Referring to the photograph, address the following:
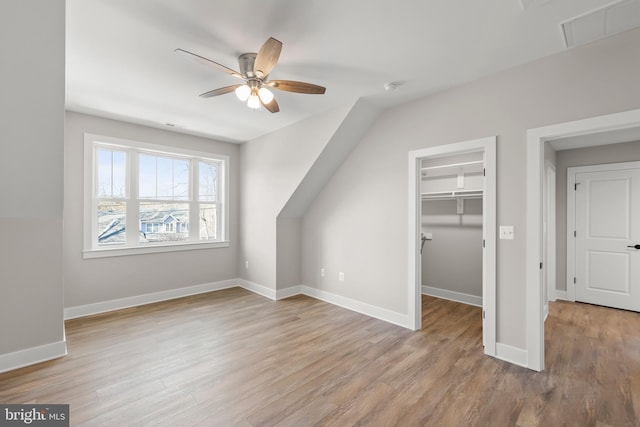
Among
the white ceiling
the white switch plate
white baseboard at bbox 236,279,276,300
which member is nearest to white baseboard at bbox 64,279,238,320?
white baseboard at bbox 236,279,276,300

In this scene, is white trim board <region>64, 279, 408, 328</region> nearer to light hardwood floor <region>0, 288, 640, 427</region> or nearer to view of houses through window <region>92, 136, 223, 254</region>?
light hardwood floor <region>0, 288, 640, 427</region>

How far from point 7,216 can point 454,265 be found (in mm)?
5176

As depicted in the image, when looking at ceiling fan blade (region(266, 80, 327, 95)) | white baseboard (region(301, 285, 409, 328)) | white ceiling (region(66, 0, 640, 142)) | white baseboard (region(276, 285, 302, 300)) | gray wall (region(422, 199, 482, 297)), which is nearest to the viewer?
white ceiling (region(66, 0, 640, 142))

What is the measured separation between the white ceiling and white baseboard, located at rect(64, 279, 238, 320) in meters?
2.62

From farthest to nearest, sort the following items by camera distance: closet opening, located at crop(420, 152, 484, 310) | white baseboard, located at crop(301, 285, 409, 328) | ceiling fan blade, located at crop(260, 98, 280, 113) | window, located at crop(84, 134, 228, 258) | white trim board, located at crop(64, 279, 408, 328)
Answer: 1. closet opening, located at crop(420, 152, 484, 310)
2. window, located at crop(84, 134, 228, 258)
3. white trim board, located at crop(64, 279, 408, 328)
4. white baseboard, located at crop(301, 285, 409, 328)
5. ceiling fan blade, located at crop(260, 98, 280, 113)

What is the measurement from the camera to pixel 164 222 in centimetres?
459

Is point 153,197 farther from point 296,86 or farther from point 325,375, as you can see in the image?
point 325,375

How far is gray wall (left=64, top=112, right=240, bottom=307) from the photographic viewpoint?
12.0 feet

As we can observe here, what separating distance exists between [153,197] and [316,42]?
3594 millimetres

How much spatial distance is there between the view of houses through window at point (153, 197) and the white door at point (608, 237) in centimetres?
593

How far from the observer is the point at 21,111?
191 cm

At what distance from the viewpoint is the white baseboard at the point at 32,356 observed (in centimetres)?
243

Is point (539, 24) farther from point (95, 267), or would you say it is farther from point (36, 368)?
point (95, 267)

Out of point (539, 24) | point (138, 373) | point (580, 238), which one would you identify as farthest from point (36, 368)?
point (580, 238)
